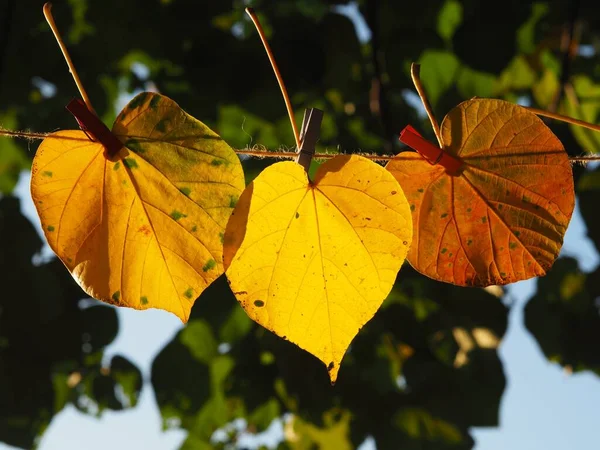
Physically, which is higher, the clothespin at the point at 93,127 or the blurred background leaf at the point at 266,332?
the clothespin at the point at 93,127

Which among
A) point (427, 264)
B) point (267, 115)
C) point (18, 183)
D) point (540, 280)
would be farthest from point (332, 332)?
point (18, 183)

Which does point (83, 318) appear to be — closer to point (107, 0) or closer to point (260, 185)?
point (107, 0)

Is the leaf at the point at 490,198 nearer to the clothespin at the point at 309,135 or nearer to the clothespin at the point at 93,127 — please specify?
the clothespin at the point at 309,135

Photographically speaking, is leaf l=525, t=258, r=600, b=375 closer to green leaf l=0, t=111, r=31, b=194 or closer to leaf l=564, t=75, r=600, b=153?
leaf l=564, t=75, r=600, b=153

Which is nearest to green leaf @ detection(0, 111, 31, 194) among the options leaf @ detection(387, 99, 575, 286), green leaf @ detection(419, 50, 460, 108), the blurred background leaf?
the blurred background leaf

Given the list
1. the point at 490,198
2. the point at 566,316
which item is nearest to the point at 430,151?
the point at 490,198

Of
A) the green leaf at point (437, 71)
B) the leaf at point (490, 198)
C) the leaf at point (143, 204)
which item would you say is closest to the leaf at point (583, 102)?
the green leaf at point (437, 71)
